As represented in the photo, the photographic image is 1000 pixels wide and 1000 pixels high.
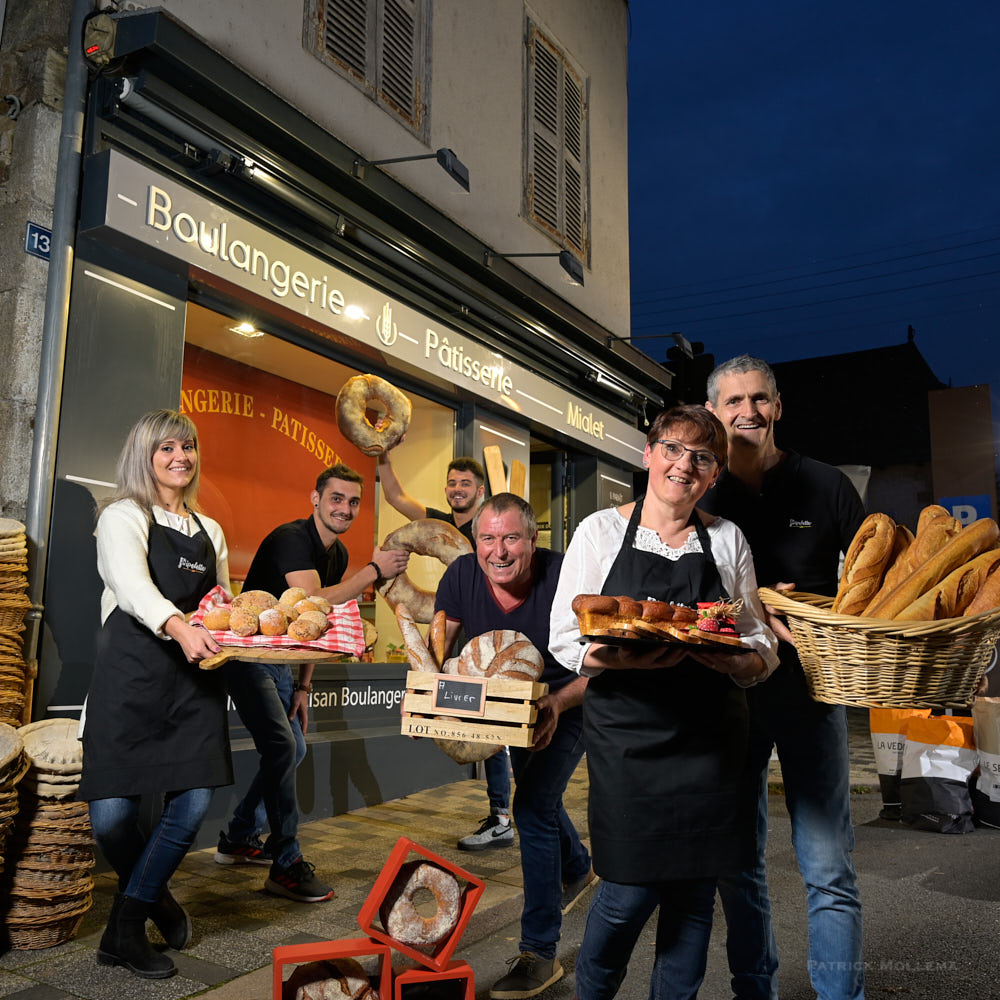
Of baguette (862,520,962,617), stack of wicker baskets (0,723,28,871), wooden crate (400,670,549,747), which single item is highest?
baguette (862,520,962,617)

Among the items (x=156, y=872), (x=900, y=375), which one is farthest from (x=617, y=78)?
(x=900, y=375)

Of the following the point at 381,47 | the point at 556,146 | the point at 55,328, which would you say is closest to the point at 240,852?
the point at 55,328

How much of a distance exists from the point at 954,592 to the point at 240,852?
13.9ft

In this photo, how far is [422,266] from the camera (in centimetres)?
796

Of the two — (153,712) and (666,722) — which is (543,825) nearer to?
(666,722)

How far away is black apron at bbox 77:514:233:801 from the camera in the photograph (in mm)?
3533

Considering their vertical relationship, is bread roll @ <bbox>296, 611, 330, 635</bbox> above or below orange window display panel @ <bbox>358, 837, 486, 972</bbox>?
above

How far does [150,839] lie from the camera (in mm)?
3582

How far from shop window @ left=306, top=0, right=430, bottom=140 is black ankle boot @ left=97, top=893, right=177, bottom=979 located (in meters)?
6.37

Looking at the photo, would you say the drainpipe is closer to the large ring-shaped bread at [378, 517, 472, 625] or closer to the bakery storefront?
the bakery storefront

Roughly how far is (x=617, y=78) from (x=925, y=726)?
392 inches

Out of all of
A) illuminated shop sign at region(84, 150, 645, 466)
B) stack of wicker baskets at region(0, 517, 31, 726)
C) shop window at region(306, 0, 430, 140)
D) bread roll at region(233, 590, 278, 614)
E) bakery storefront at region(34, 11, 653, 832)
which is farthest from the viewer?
shop window at region(306, 0, 430, 140)

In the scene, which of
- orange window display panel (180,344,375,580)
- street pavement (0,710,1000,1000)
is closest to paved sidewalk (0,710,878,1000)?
street pavement (0,710,1000,1000)

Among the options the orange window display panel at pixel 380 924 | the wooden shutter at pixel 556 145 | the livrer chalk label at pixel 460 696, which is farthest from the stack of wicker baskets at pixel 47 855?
the wooden shutter at pixel 556 145
